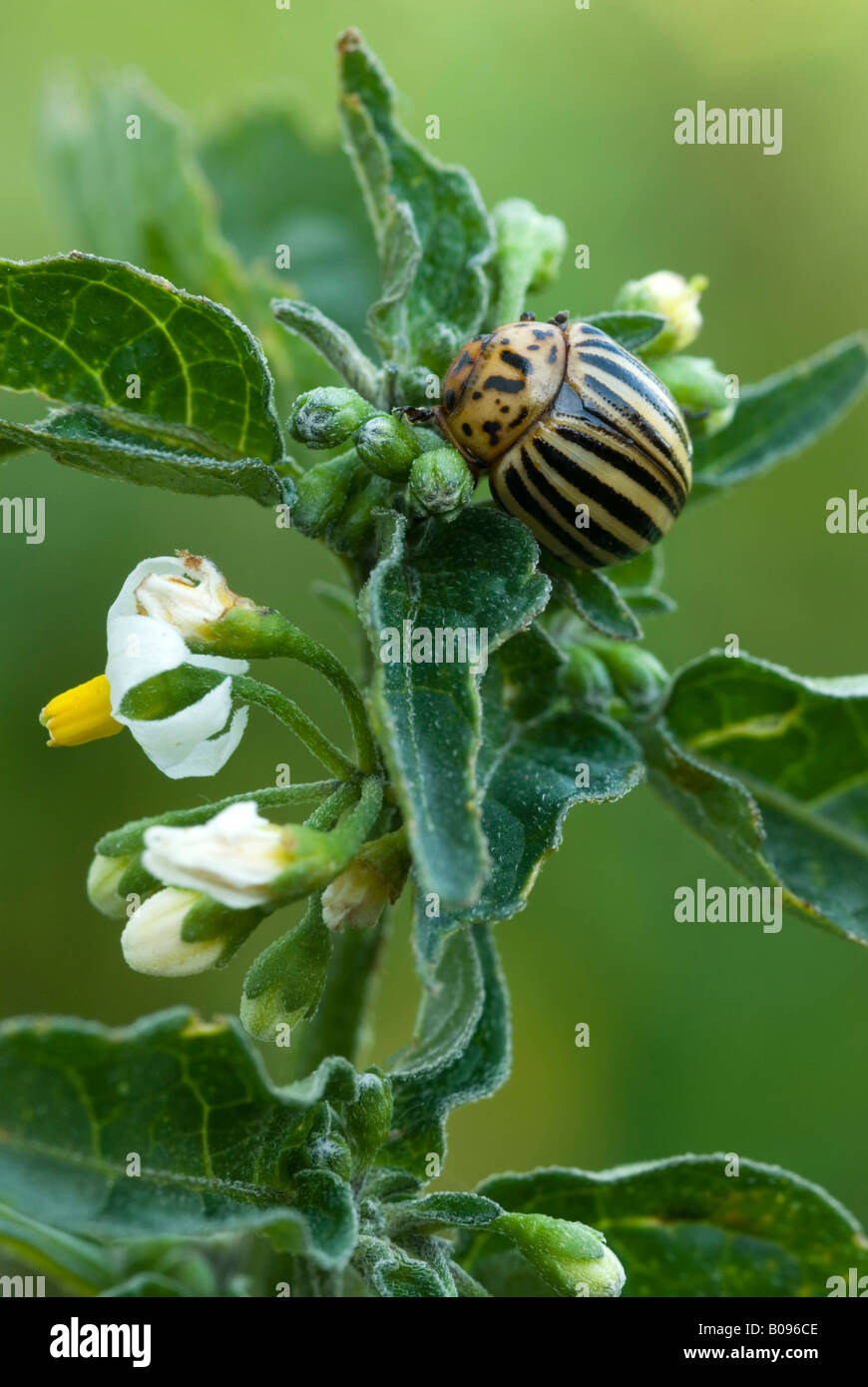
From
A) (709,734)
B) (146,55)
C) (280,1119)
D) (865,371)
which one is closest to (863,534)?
(865,371)

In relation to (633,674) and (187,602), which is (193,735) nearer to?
(187,602)

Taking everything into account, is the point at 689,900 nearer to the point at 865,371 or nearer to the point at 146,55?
the point at 865,371

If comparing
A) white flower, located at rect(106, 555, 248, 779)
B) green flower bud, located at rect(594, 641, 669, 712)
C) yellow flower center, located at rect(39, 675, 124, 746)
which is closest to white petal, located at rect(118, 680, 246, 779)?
white flower, located at rect(106, 555, 248, 779)

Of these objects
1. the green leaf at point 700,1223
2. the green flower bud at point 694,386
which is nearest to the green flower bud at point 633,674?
the green flower bud at point 694,386

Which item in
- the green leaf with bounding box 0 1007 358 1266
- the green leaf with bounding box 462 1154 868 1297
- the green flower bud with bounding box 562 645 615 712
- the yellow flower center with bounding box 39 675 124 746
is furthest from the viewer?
the green leaf with bounding box 462 1154 868 1297

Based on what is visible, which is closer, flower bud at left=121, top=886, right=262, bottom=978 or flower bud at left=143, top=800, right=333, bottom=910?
flower bud at left=143, top=800, right=333, bottom=910

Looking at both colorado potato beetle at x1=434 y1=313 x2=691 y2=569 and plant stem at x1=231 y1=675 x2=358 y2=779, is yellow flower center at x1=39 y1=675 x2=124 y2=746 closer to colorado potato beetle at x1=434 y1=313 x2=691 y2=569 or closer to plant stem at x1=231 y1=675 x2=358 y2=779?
plant stem at x1=231 y1=675 x2=358 y2=779
